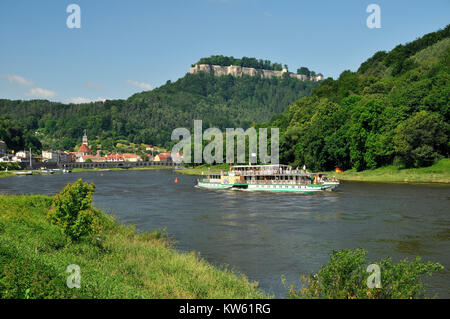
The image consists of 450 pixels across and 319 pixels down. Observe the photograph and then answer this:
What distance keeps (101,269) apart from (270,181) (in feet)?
224

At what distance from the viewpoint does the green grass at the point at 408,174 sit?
88438 millimetres

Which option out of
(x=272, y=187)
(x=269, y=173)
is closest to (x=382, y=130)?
(x=269, y=173)

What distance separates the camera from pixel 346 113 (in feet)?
402

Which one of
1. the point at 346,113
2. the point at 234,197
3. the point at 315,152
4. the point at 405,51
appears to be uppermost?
the point at 405,51

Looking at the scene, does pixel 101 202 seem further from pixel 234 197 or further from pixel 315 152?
pixel 315 152

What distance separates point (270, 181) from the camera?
89.4 m

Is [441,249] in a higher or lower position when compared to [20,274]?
lower

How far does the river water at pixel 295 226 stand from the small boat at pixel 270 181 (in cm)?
735

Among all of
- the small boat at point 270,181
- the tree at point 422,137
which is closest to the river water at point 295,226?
the small boat at point 270,181

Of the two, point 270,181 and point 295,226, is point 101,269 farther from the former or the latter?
point 270,181

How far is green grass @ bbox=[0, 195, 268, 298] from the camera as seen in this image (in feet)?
57.4

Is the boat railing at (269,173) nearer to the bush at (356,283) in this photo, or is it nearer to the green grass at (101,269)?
the green grass at (101,269)
